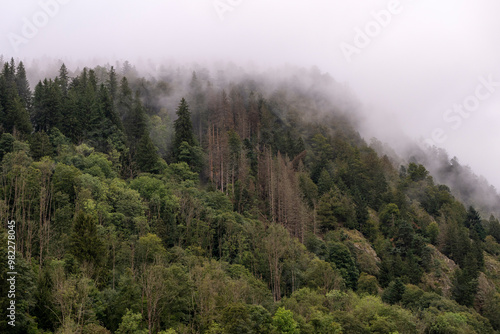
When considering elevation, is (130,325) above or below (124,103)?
below

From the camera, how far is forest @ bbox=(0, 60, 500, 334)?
44188 millimetres

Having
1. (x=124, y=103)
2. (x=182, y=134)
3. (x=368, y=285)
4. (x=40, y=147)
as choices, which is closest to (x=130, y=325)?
(x=40, y=147)

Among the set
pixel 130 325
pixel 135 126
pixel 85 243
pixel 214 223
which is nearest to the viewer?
pixel 130 325

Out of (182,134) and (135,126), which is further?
(135,126)

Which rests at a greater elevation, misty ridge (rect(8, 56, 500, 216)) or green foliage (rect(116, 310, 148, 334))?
misty ridge (rect(8, 56, 500, 216))

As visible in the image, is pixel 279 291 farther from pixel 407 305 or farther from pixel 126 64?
pixel 126 64

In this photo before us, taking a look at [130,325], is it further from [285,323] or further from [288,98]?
[288,98]

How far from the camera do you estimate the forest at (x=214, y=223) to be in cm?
4419

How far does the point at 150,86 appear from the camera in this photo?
122688 mm

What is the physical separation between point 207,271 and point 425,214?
80874 mm

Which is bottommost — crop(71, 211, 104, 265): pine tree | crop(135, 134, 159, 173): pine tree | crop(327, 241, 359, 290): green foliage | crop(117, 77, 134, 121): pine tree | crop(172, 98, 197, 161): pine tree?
crop(327, 241, 359, 290): green foliage

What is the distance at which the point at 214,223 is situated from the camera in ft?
231

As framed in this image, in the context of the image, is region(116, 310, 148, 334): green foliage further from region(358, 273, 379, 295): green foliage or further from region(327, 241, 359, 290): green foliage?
region(327, 241, 359, 290): green foliage

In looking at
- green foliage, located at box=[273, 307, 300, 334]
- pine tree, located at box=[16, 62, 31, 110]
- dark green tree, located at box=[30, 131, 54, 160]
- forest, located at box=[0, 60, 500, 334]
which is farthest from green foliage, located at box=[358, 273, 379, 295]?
pine tree, located at box=[16, 62, 31, 110]
